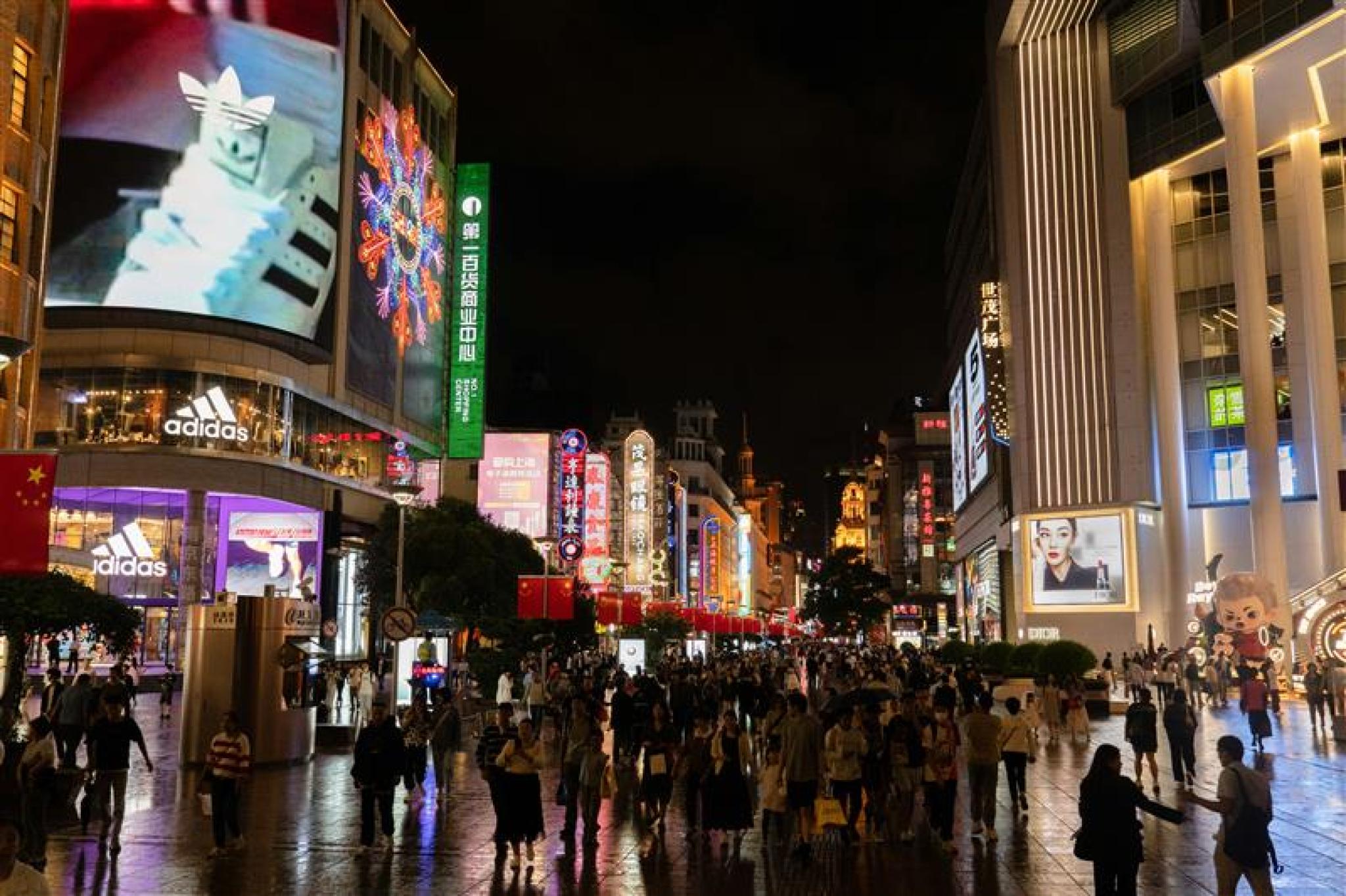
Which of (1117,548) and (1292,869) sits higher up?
(1117,548)

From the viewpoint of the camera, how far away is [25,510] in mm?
12727

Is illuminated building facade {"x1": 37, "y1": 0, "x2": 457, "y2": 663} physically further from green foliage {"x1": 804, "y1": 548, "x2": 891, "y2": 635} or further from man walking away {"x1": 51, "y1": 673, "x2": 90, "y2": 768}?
green foliage {"x1": 804, "y1": 548, "x2": 891, "y2": 635}

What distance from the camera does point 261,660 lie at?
70.2ft

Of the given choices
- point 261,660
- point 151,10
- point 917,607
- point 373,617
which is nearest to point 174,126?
point 151,10

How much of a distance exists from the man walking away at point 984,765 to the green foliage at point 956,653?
40126 mm

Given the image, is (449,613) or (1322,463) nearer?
(449,613)

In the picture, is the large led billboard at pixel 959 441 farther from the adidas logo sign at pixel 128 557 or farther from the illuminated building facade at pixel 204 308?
the adidas logo sign at pixel 128 557

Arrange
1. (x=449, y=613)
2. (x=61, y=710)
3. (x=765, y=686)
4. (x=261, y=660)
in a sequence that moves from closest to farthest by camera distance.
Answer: (x=61, y=710) < (x=261, y=660) < (x=765, y=686) < (x=449, y=613)

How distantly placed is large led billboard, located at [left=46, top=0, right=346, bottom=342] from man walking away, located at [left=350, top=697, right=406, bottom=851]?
126 feet

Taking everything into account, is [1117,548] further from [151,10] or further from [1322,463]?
[151,10]

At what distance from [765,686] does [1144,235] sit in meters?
36.3

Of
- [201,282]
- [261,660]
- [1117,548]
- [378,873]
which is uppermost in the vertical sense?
[201,282]

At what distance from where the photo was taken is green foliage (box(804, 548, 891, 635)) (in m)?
101

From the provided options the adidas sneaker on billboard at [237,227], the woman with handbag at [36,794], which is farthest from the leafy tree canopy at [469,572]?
the woman with handbag at [36,794]
